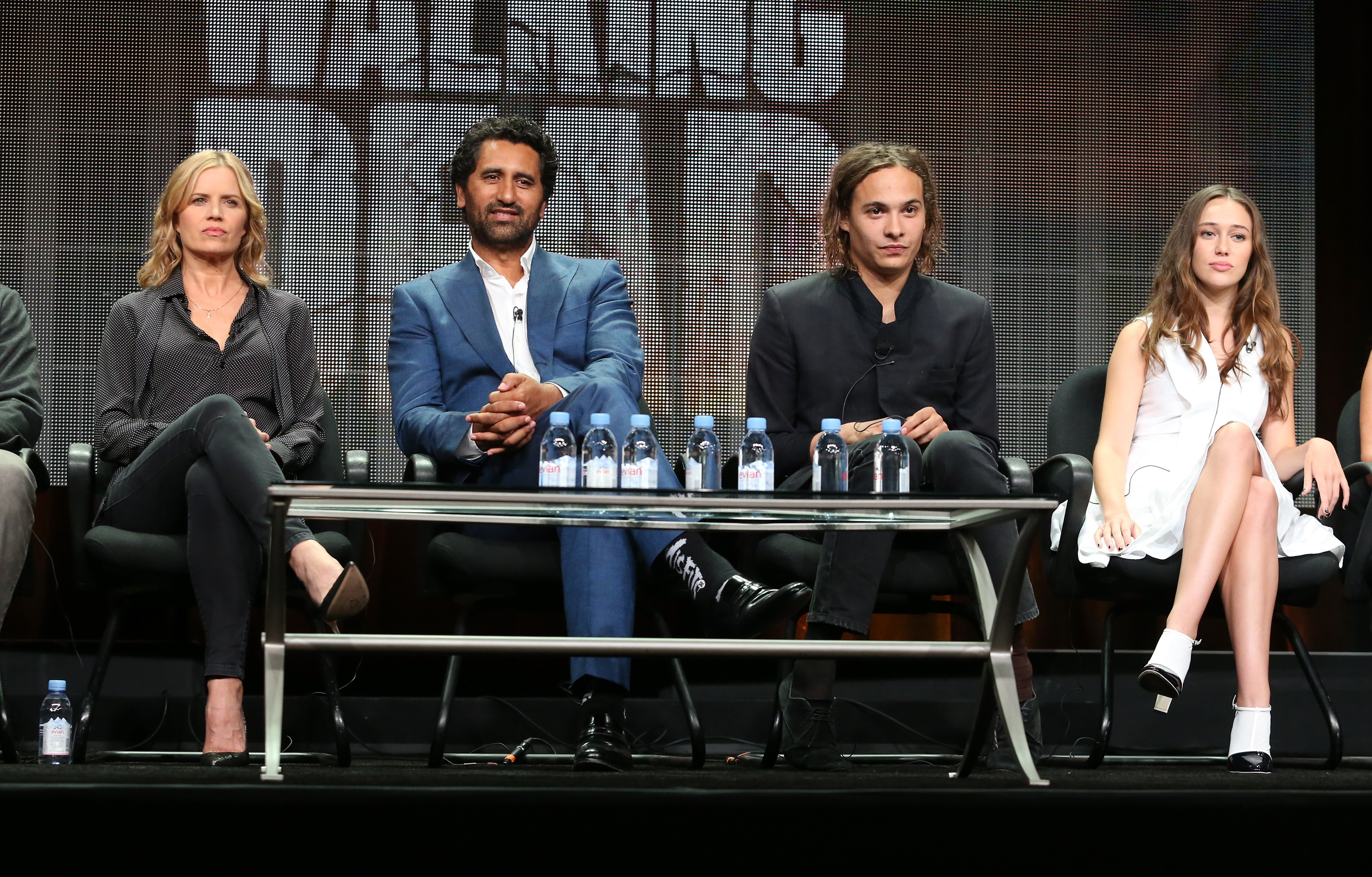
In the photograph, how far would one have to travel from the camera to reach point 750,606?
219 centimetres

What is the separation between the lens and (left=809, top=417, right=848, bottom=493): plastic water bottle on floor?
250cm

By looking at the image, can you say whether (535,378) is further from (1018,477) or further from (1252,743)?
(1252,743)

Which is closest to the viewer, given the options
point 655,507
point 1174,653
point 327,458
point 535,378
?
point 655,507

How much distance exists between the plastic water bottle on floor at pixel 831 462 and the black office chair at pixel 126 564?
2.86ft

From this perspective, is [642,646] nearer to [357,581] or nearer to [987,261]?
[357,581]

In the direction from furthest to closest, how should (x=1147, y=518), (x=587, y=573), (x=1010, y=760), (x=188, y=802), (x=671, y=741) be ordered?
(x=671, y=741) → (x=1147, y=518) → (x=1010, y=760) → (x=587, y=573) → (x=188, y=802)

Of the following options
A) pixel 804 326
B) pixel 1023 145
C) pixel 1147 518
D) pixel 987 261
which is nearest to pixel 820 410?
pixel 804 326

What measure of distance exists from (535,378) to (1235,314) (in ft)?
5.49

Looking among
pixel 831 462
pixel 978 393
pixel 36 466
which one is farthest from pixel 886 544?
pixel 36 466

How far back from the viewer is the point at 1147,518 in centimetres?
289

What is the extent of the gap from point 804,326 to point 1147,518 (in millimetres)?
864

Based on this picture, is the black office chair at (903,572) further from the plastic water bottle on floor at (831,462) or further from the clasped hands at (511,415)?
the clasped hands at (511,415)

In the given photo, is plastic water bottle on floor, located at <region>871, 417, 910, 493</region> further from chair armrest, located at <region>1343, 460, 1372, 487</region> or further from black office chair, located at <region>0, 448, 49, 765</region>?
black office chair, located at <region>0, 448, 49, 765</region>

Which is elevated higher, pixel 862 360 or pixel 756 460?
pixel 862 360
